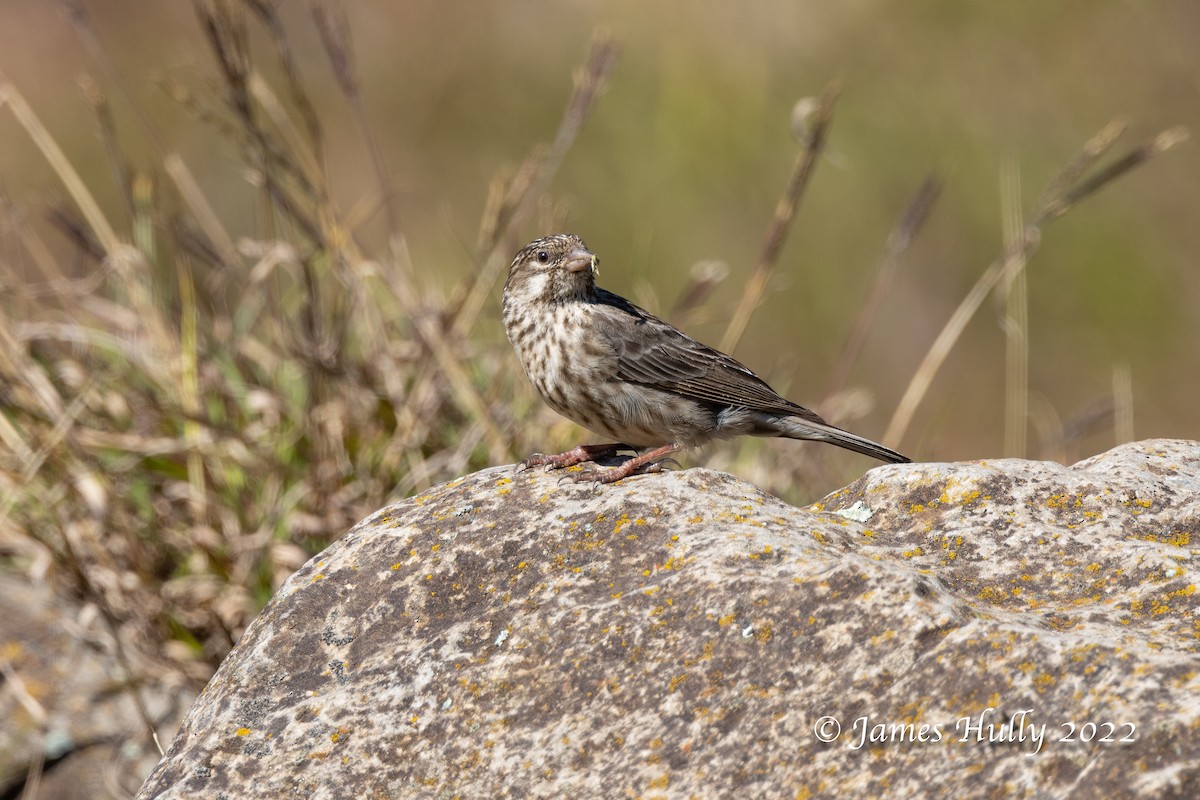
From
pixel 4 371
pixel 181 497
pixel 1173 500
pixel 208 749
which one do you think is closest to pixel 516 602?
pixel 208 749

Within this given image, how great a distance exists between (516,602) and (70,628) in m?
3.13

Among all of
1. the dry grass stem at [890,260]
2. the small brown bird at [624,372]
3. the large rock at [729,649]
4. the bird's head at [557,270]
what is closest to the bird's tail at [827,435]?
the small brown bird at [624,372]

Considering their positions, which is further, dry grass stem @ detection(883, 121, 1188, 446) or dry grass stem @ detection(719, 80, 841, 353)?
dry grass stem @ detection(719, 80, 841, 353)

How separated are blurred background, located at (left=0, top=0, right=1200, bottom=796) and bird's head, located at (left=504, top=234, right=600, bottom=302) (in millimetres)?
457

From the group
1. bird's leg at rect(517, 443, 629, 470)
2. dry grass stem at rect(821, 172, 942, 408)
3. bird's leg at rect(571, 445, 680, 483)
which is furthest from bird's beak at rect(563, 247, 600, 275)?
dry grass stem at rect(821, 172, 942, 408)

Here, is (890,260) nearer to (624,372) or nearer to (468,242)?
(624,372)

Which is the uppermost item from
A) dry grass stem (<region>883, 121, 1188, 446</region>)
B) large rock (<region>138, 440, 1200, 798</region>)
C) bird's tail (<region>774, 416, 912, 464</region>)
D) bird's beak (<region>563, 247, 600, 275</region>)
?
dry grass stem (<region>883, 121, 1188, 446</region>)

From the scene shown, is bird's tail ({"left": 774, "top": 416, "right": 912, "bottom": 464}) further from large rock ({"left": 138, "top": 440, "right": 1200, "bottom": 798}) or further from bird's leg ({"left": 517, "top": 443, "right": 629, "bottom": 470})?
large rock ({"left": 138, "top": 440, "right": 1200, "bottom": 798})

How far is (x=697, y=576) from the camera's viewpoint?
3.28m

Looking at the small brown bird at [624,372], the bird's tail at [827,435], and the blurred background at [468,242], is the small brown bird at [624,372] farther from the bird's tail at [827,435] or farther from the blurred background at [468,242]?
the blurred background at [468,242]

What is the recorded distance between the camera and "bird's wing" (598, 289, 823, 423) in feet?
17.5

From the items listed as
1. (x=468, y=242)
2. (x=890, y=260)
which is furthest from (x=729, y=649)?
(x=468, y=242)

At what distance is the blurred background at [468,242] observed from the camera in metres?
6.00

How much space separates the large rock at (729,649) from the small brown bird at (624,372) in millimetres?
1251
